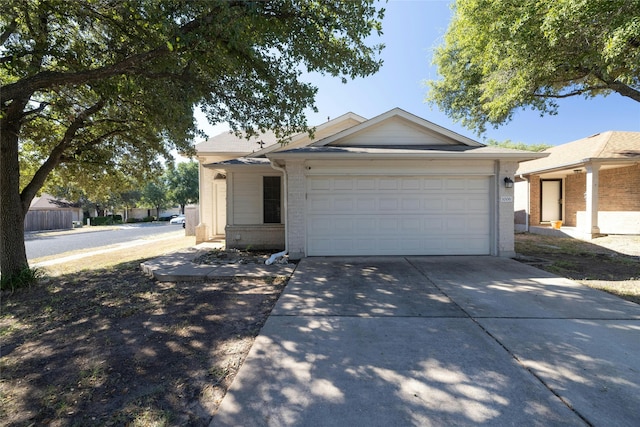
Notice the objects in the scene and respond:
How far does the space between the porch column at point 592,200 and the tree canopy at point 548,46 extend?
10.0 feet

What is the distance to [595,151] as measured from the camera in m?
11.8

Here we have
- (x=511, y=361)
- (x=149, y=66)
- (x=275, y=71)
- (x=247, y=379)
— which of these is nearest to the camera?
(x=247, y=379)

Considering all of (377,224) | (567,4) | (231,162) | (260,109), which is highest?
(567,4)

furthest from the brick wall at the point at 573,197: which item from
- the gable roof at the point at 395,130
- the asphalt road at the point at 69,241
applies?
the asphalt road at the point at 69,241

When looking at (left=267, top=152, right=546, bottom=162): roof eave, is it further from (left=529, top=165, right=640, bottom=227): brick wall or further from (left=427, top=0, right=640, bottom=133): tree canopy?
(left=529, top=165, right=640, bottom=227): brick wall

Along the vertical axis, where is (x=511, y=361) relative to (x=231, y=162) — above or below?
below

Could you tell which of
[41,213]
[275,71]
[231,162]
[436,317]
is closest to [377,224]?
[436,317]

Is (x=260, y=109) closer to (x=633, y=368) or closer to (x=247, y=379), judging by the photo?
(x=247, y=379)

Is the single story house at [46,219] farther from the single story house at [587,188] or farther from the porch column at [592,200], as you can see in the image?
the porch column at [592,200]

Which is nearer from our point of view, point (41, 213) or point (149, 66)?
point (149, 66)

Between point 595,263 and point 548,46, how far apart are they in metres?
5.73

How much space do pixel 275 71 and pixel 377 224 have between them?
461cm

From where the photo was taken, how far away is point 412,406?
2107 mm

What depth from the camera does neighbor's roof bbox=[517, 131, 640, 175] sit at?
1127 cm
